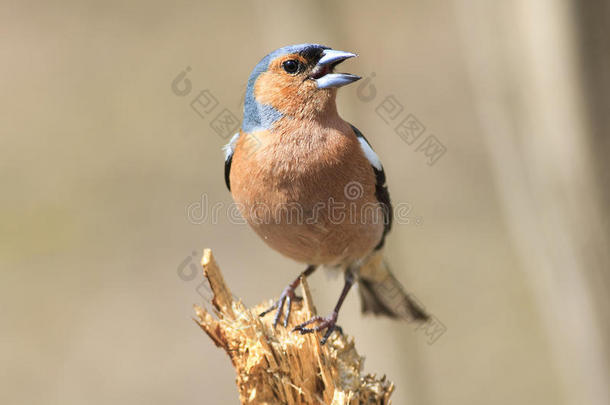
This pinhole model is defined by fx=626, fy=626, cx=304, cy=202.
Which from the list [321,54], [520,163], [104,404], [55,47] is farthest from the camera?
[55,47]

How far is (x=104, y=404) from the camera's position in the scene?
24.7ft

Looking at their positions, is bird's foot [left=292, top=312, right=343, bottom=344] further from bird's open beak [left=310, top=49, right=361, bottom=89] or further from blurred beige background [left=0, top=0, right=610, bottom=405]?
bird's open beak [left=310, top=49, right=361, bottom=89]

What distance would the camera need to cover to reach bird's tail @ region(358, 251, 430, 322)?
191 inches

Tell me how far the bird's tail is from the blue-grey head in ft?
5.08

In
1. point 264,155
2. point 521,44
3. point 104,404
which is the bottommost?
point 104,404

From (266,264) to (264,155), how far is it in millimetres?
5934

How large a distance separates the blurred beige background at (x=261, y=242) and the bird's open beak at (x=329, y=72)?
1.96ft

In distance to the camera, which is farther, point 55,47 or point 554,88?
point 55,47

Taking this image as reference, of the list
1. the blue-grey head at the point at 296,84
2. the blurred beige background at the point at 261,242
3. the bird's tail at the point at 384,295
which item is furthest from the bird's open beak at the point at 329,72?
the bird's tail at the point at 384,295

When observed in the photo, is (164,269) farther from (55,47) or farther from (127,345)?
(55,47)

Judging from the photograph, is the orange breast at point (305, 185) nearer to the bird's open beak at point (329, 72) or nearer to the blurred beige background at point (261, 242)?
the bird's open beak at point (329, 72)

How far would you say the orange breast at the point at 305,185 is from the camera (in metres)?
3.48

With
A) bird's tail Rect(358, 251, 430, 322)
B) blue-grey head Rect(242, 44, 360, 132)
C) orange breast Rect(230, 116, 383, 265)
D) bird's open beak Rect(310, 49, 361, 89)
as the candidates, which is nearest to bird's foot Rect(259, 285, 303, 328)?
orange breast Rect(230, 116, 383, 265)

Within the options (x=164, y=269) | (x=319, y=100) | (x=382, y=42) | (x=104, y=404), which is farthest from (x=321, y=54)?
(x=382, y=42)
